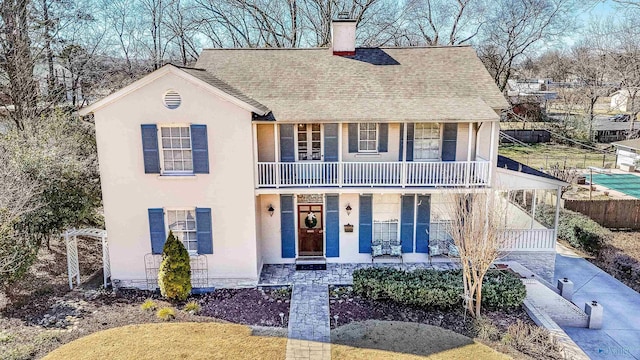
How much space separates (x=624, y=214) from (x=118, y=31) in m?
33.6

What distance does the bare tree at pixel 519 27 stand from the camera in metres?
35.5

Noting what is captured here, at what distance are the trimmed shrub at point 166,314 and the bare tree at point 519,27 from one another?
121 ft

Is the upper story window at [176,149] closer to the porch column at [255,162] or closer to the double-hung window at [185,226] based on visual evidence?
the double-hung window at [185,226]

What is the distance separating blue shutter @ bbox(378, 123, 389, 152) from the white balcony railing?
89 centimetres

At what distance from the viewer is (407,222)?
14.8m

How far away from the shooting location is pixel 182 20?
32.7 meters

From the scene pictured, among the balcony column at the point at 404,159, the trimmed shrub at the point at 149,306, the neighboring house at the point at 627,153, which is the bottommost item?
the trimmed shrub at the point at 149,306

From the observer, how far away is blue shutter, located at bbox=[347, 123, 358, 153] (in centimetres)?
1451

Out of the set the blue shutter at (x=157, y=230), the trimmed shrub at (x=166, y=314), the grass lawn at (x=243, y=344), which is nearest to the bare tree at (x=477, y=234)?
the grass lawn at (x=243, y=344)

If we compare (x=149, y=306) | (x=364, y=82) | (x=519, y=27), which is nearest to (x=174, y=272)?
(x=149, y=306)

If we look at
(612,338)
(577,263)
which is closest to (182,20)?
(577,263)

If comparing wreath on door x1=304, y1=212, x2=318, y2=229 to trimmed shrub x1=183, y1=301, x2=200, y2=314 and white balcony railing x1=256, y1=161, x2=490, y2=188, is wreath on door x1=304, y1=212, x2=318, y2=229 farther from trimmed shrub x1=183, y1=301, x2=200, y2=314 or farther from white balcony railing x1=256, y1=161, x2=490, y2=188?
trimmed shrub x1=183, y1=301, x2=200, y2=314

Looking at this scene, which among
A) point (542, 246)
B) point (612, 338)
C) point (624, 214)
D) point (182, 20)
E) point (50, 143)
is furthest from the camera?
point (182, 20)

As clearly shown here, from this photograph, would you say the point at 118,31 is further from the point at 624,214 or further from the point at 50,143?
the point at 624,214
